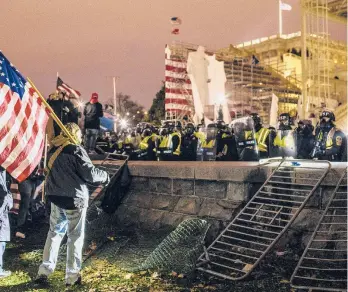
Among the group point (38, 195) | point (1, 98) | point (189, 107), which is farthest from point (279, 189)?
point (189, 107)

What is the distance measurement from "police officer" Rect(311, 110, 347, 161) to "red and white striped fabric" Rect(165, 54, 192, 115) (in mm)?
14438

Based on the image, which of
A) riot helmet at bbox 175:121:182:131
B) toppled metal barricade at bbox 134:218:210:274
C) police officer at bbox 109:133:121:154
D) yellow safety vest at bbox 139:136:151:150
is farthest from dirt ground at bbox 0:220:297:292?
police officer at bbox 109:133:121:154

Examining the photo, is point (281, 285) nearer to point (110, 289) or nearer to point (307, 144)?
point (110, 289)

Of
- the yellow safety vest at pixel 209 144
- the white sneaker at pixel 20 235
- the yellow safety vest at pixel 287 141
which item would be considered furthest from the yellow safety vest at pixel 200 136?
the white sneaker at pixel 20 235

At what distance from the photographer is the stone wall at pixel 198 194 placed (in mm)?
6168

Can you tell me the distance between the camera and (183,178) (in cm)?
779

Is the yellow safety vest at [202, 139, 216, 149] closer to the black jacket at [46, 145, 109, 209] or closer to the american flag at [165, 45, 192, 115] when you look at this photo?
the black jacket at [46, 145, 109, 209]

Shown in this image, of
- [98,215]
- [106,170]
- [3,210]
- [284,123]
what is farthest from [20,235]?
[284,123]

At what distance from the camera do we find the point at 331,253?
577 cm

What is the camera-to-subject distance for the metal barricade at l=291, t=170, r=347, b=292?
5.17 m

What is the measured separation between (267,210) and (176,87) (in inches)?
709

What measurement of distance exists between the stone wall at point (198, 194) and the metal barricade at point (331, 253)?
0.21 metres

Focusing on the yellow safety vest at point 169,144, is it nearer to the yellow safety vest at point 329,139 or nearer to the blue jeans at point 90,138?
the blue jeans at point 90,138

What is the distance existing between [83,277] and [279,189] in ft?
10.3
